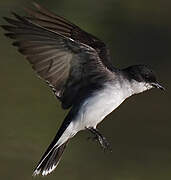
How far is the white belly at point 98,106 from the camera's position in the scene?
735 centimetres

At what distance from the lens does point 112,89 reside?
7.46 metres

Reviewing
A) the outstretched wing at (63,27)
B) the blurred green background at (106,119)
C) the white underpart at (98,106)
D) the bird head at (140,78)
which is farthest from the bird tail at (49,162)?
the blurred green background at (106,119)

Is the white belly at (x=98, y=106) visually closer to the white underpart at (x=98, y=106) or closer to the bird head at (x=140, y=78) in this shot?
the white underpart at (x=98, y=106)

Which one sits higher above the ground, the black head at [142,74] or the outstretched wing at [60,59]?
the outstretched wing at [60,59]

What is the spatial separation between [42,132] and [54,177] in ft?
3.44

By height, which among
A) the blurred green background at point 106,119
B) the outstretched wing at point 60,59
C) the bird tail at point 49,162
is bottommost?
the blurred green background at point 106,119

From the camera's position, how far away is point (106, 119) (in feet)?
35.4

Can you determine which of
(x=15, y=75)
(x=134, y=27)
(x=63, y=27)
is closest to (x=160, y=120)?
(x=15, y=75)

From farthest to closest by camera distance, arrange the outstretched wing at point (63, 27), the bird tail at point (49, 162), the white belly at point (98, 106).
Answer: the bird tail at point (49, 162)
the white belly at point (98, 106)
the outstretched wing at point (63, 27)

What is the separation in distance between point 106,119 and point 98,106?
3.42 metres

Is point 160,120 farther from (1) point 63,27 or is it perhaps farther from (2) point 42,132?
(1) point 63,27

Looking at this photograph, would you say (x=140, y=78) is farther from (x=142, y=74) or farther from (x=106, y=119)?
(x=106, y=119)

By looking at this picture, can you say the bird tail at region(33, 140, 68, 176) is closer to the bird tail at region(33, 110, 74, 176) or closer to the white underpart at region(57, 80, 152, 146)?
the bird tail at region(33, 110, 74, 176)

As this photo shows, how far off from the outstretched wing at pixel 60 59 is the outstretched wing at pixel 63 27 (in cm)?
4
